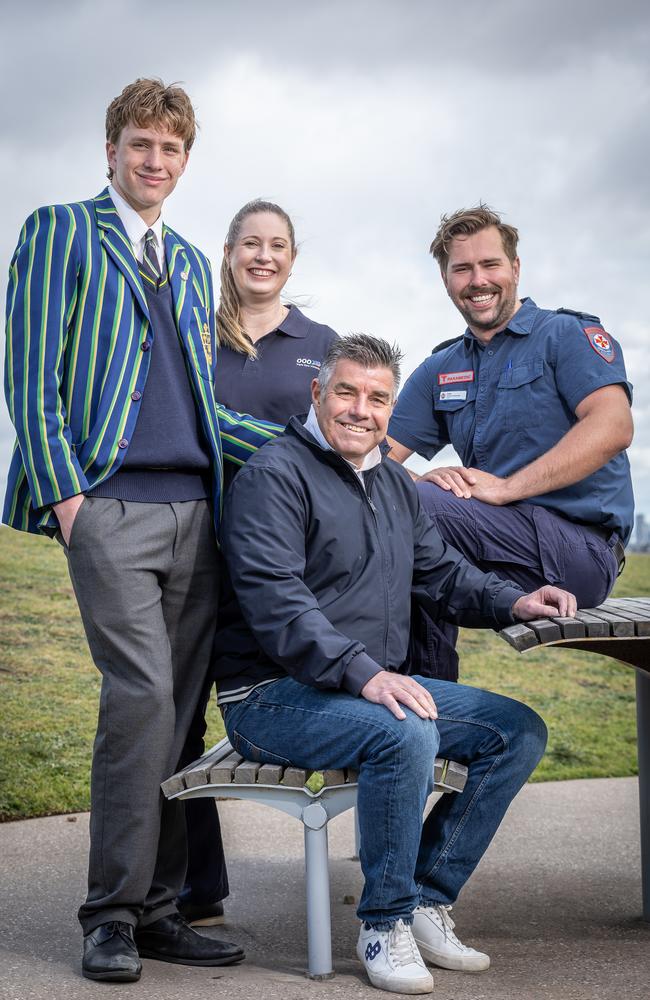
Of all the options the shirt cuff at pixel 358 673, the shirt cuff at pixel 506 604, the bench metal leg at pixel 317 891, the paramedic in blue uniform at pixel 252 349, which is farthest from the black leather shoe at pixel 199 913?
the shirt cuff at pixel 506 604

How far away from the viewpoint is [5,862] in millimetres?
4668

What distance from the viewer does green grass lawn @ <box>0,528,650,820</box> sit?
6617mm

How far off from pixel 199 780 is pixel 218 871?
820 millimetres

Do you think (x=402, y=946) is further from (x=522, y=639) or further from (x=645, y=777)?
(x=645, y=777)

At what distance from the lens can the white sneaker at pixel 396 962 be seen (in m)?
3.00

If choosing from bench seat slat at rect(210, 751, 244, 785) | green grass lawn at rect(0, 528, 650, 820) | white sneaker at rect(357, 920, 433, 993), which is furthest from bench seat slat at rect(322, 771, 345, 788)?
green grass lawn at rect(0, 528, 650, 820)

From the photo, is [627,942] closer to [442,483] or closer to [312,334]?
[442,483]

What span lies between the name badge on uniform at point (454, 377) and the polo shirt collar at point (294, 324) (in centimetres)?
62

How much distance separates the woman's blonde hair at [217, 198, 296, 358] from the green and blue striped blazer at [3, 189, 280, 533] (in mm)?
446

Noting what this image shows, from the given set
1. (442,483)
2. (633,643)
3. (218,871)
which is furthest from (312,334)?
(218,871)

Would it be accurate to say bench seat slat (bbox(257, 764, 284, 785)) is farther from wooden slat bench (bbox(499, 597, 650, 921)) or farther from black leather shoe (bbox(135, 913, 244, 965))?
wooden slat bench (bbox(499, 597, 650, 921))

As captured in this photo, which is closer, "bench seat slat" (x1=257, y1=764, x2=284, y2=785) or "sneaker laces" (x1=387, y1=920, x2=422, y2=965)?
"sneaker laces" (x1=387, y1=920, x2=422, y2=965)

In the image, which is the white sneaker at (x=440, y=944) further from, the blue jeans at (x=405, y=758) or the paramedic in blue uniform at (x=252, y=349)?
the paramedic in blue uniform at (x=252, y=349)

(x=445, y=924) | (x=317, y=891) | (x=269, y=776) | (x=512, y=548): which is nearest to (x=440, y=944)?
(x=445, y=924)
